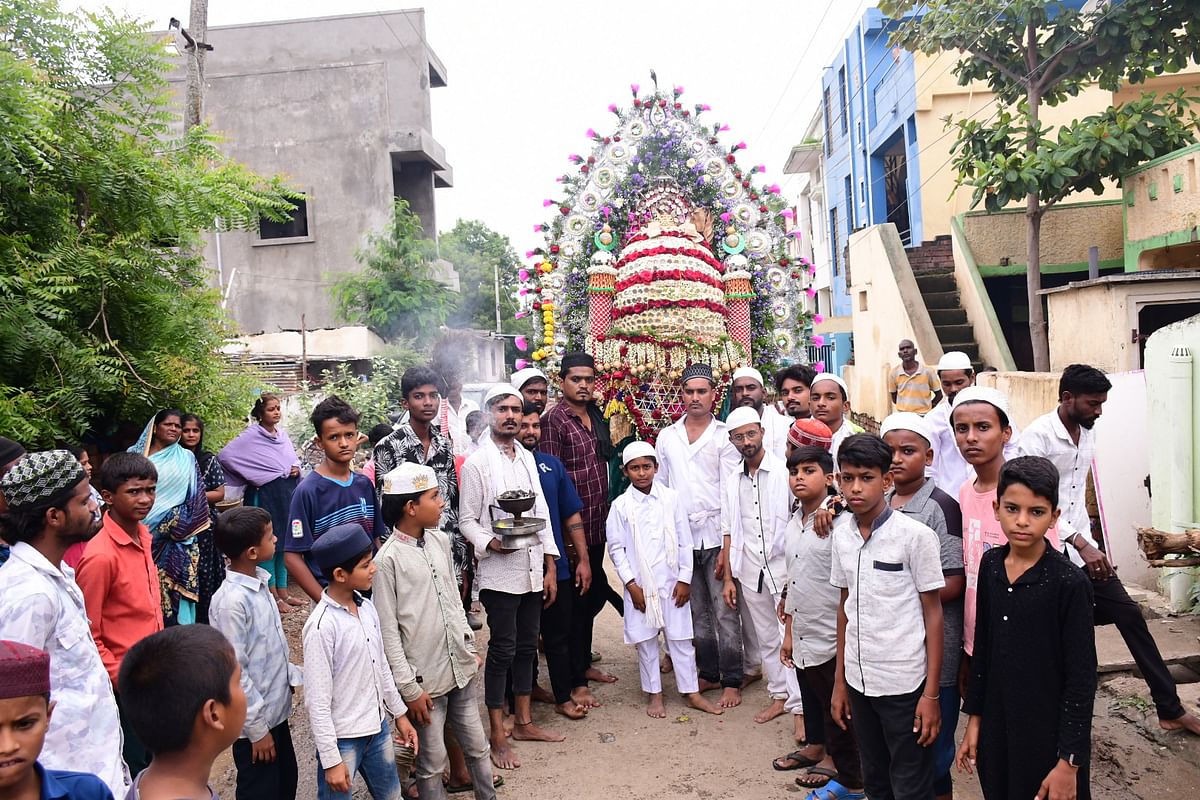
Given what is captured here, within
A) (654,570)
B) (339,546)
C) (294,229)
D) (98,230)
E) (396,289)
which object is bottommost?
(654,570)

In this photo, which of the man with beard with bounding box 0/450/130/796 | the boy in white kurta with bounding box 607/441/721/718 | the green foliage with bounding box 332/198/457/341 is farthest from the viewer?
the green foliage with bounding box 332/198/457/341

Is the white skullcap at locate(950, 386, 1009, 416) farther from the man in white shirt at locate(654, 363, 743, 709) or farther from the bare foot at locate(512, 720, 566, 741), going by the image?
the bare foot at locate(512, 720, 566, 741)

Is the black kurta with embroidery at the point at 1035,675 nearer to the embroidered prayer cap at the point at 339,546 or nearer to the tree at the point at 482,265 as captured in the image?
the embroidered prayer cap at the point at 339,546

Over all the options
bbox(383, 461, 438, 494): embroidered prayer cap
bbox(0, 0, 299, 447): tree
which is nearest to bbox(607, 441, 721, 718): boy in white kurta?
bbox(383, 461, 438, 494): embroidered prayer cap

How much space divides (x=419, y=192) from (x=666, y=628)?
57.9 ft

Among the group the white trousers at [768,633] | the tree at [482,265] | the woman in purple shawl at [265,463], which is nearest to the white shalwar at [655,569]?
the white trousers at [768,633]

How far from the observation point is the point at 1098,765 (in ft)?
14.7

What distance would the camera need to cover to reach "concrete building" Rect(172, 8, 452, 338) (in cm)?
1952

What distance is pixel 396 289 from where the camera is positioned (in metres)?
18.5

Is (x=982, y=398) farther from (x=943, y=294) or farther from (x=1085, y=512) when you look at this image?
(x=943, y=294)

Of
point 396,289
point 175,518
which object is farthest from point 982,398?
point 396,289

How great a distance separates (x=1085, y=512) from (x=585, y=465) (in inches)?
117

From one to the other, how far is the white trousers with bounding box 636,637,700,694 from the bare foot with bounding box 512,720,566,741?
2.24 ft

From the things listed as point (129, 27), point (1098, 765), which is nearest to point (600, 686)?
point (1098, 765)
